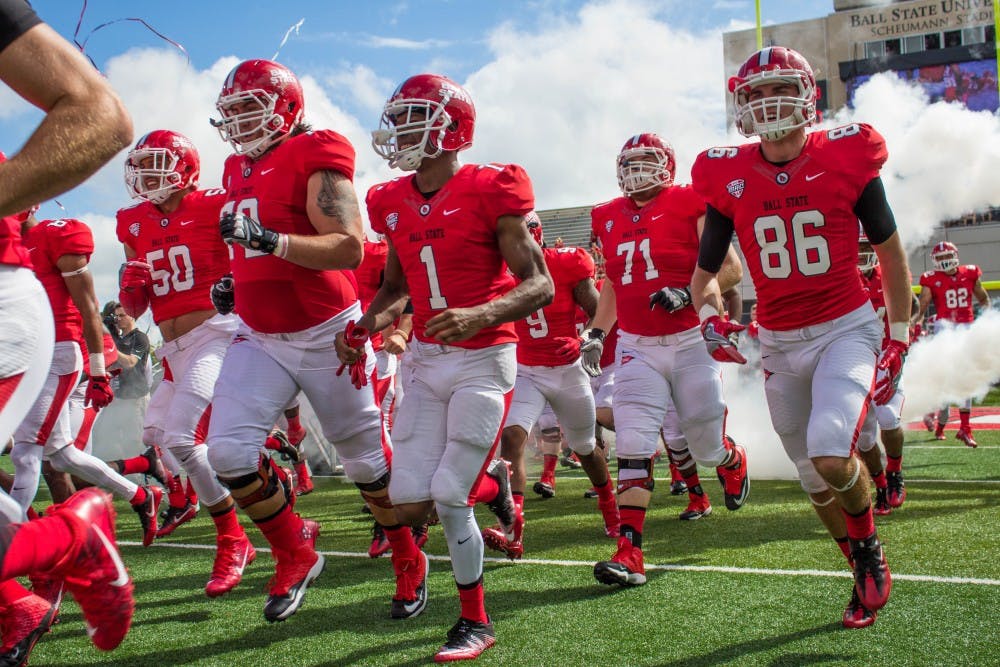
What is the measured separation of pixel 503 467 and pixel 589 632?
4.19 feet

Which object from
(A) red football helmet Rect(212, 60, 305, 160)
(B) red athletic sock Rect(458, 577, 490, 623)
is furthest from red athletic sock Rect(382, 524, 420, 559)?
(A) red football helmet Rect(212, 60, 305, 160)

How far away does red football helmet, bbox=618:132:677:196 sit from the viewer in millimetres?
5422

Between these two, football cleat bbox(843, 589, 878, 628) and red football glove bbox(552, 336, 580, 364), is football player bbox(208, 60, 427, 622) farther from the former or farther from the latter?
red football glove bbox(552, 336, 580, 364)

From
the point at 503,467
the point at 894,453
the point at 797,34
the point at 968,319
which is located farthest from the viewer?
the point at 797,34

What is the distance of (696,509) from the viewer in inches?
255

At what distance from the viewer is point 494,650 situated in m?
3.62

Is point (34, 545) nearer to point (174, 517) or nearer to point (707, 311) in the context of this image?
point (707, 311)

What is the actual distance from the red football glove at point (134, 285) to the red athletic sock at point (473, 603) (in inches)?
104

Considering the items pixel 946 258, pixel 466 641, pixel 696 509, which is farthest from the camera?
pixel 946 258

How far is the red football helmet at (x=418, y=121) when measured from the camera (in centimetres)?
378

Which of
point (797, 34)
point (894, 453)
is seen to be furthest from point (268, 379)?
point (797, 34)

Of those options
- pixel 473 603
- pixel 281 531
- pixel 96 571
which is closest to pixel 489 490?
pixel 473 603

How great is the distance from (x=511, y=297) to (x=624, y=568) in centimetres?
158

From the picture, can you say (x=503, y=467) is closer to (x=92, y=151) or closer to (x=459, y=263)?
(x=459, y=263)
